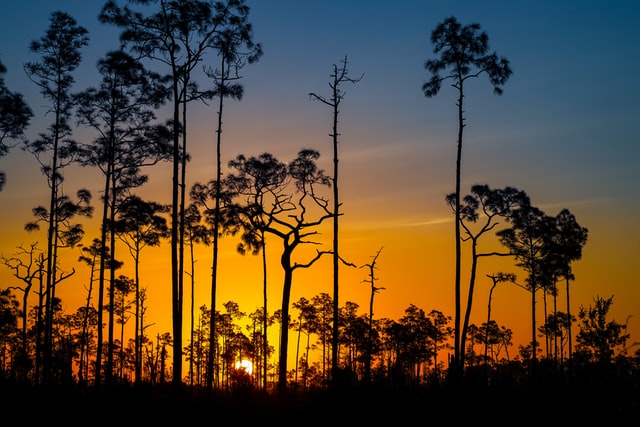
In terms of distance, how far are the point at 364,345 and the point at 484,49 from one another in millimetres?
41256

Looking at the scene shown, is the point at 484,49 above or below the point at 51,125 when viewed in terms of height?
above

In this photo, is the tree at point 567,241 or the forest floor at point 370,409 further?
the tree at point 567,241

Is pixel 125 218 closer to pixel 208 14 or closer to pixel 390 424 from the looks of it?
pixel 208 14

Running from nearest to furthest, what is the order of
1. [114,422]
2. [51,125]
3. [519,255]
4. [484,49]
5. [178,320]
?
[114,422]
[178,320]
[484,49]
[51,125]
[519,255]

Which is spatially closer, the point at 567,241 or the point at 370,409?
the point at 370,409

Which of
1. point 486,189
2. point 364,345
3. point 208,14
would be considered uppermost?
point 208,14

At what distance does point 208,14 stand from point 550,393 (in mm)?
17155

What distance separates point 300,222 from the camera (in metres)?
32.2

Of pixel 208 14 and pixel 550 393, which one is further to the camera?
pixel 208 14

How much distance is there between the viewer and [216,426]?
15.0 meters

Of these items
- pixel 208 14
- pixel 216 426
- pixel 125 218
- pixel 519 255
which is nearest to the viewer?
pixel 216 426

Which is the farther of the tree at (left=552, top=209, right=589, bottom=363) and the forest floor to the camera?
the tree at (left=552, top=209, right=589, bottom=363)

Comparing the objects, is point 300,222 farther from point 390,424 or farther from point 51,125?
point 390,424

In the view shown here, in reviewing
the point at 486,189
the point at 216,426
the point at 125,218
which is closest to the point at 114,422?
the point at 216,426
